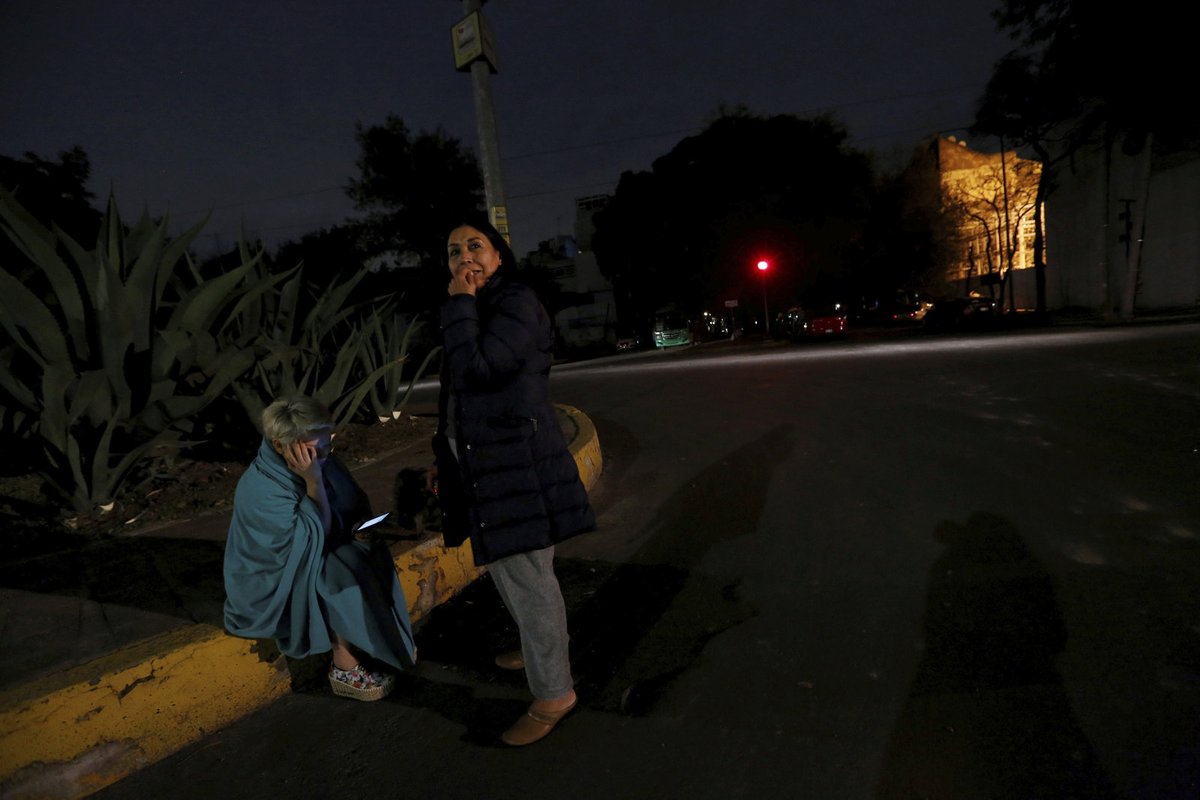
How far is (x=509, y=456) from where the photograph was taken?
2064 millimetres

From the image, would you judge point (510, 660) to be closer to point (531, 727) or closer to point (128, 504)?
point (531, 727)

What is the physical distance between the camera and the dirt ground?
389 cm

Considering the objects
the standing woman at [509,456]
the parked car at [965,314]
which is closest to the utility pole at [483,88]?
the standing woman at [509,456]

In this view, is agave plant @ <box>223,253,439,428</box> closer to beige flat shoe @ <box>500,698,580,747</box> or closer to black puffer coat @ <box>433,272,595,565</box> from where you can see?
black puffer coat @ <box>433,272,595,565</box>

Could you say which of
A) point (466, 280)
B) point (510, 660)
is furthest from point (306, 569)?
point (466, 280)

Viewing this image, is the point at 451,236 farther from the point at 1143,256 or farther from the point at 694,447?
the point at 1143,256

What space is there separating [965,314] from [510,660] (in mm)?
26807

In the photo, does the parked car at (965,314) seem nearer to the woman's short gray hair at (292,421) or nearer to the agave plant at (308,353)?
the agave plant at (308,353)

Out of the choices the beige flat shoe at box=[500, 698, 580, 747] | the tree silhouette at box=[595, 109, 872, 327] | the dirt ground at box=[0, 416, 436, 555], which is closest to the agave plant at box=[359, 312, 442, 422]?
the dirt ground at box=[0, 416, 436, 555]

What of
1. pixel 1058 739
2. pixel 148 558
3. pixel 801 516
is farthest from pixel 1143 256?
pixel 148 558

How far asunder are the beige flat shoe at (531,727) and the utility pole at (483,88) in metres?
5.38

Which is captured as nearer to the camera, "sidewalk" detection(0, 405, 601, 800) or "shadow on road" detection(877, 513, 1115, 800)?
"shadow on road" detection(877, 513, 1115, 800)

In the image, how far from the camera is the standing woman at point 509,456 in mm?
2020

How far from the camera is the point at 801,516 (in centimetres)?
411
